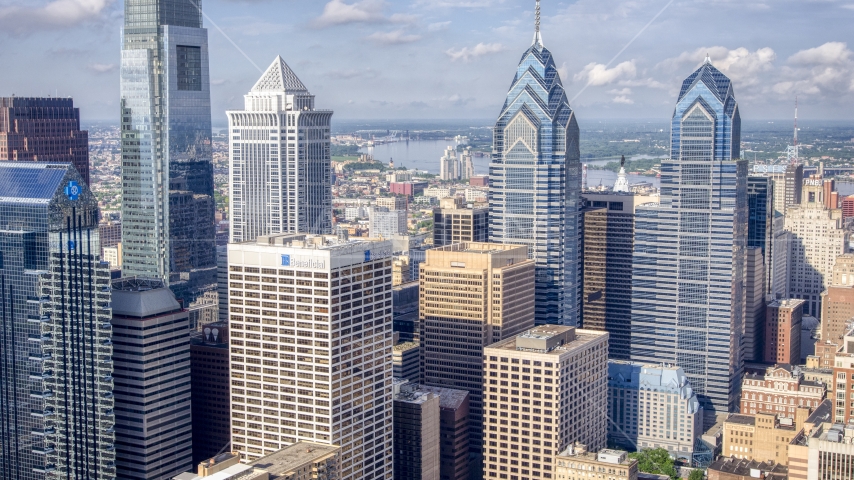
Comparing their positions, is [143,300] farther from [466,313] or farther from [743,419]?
[743,419]

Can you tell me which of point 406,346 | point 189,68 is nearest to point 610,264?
point 406,346

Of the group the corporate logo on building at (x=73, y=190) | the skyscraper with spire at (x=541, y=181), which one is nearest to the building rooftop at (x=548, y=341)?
the skyscraper with spire at (x=541, y=181)

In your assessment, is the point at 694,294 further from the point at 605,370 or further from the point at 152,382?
the point at 152,382

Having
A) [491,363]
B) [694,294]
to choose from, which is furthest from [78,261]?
[694,294]

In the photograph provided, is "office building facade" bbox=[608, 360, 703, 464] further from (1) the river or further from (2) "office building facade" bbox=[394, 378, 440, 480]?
(1) the river

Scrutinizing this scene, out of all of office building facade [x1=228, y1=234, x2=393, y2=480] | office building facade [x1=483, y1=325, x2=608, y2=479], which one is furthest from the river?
office building facade [x1=228, y1=234, x2=393, y2=480]
